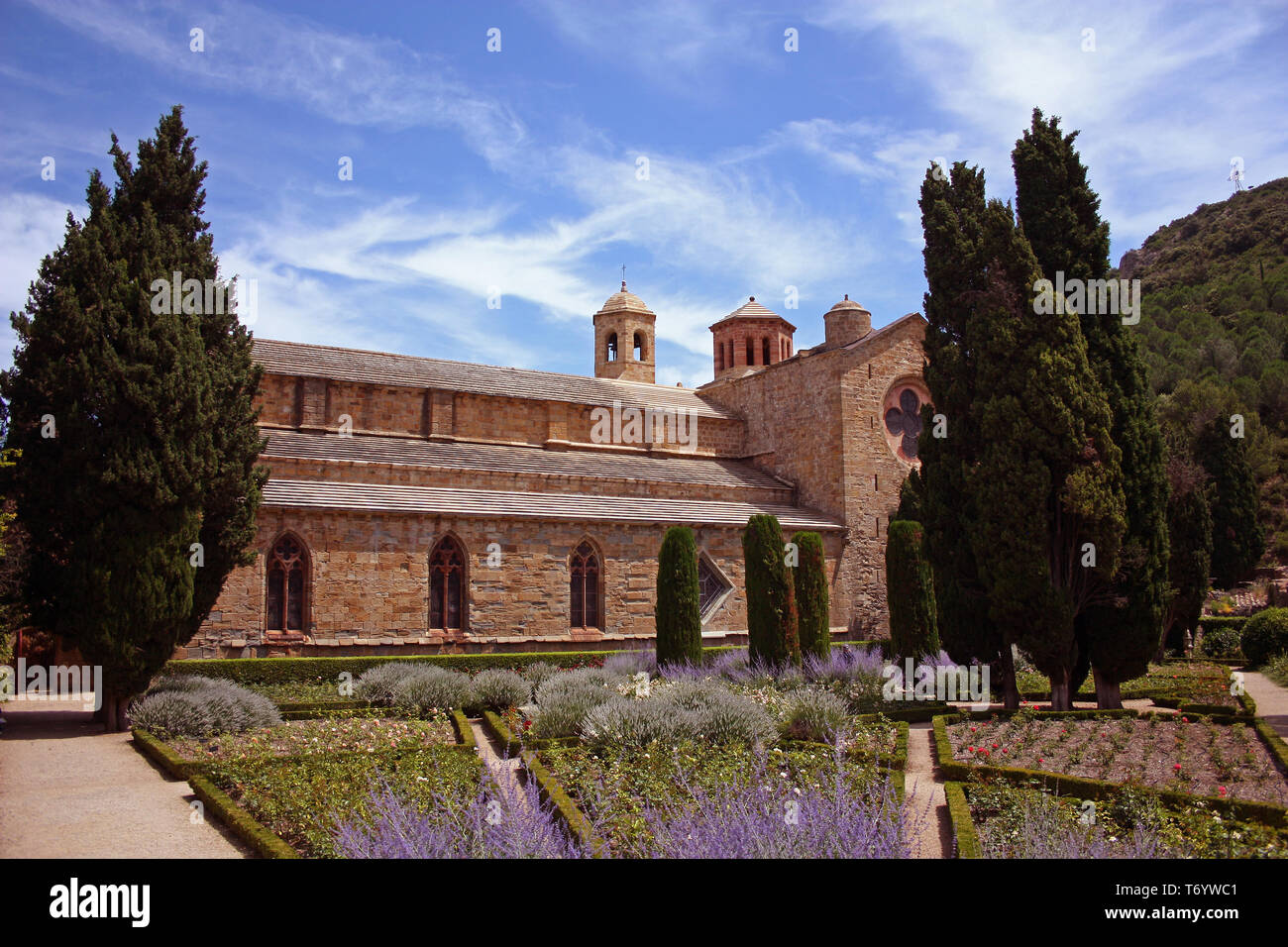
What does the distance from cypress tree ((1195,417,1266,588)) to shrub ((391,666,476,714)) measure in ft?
80.9

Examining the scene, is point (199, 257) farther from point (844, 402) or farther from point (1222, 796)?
point (844, 402)

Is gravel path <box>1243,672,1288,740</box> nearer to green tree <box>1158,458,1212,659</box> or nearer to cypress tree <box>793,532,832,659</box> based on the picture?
green tree <box>1158,458,1212,659</box>

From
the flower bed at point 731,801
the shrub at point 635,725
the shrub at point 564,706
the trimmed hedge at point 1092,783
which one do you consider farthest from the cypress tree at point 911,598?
the shrub at point 635,725

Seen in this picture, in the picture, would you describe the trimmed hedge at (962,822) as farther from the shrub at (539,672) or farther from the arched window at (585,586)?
the arched window at (585,586)

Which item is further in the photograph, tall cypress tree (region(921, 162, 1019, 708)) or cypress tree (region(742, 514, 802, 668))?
cypress tree (region(742, 514, 802, 668))

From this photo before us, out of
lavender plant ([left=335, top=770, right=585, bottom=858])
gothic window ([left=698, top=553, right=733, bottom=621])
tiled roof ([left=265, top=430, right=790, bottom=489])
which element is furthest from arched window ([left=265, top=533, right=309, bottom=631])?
lavender plant ([left=335, top=770, right=585, bottom=858])

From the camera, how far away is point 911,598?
737 inches

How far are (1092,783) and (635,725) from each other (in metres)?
4.78

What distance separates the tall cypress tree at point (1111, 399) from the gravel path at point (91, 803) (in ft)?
40.4

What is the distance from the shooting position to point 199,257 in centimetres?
1444

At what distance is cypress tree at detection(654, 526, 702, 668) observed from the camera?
1839 cm

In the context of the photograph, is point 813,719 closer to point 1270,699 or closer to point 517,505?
point 1270,699
